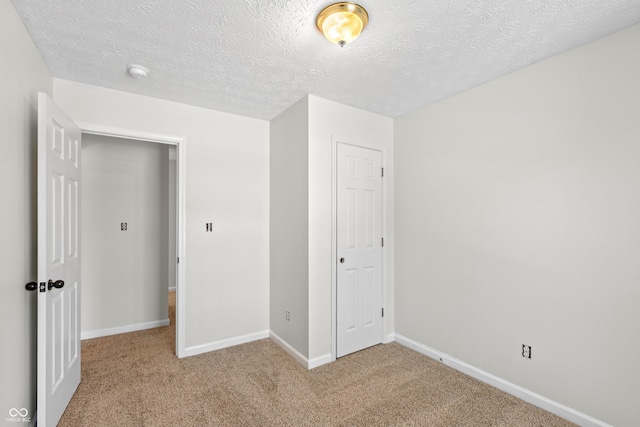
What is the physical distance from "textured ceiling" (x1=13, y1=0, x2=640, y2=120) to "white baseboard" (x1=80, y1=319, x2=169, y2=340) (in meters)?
2.68

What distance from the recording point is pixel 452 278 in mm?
2791

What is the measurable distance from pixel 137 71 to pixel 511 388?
12.3 ft

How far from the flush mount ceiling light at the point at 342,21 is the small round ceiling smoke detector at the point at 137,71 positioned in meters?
1.44

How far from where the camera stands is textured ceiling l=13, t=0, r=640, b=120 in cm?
164

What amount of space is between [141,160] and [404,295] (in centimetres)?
352

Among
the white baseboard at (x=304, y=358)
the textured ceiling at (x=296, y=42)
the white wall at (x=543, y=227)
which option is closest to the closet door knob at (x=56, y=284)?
the textured ceiling at (x=296, y=42)

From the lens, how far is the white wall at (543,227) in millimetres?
1849

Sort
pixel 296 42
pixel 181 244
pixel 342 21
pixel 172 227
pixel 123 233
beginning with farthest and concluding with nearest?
pixel 172 227 < pixel 123 233 < pixel 181 244 < pixel 296 42 < pixel 342 21

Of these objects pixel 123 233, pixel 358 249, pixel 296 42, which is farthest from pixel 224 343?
pixel 296 42

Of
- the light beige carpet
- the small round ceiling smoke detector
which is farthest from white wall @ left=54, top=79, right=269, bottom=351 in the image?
the small round ceiling smoke detector

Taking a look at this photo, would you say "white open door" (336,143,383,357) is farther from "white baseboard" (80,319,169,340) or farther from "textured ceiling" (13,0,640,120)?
"white baseboard" (80,319,169,340)

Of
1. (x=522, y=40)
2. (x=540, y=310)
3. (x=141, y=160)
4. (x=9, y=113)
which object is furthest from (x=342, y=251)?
(x=141, y=160)

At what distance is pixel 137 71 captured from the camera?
2.29 metres

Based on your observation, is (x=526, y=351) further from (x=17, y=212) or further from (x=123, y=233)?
(x=123, y=233)
